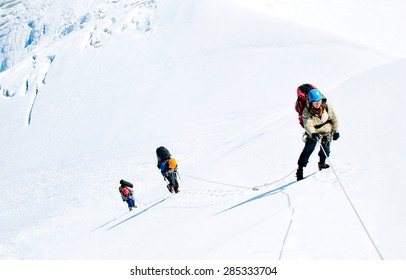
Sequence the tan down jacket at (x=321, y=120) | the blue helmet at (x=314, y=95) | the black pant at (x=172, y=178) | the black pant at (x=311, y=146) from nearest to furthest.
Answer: the blue helmet at (x=314, y=95) < the tan down jacket at (x=321, y=120) < the black pant at (x=311, y=146) < the black pant at (x=172, y=178)

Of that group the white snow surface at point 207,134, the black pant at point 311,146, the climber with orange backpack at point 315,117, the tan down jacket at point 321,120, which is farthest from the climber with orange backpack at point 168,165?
the tan down jacket at point 321,120

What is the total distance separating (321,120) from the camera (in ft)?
22.1

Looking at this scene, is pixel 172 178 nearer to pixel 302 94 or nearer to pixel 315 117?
pixel 315 117

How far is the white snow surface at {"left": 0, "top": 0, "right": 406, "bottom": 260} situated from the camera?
5520 mm

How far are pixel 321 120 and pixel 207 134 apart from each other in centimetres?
2013

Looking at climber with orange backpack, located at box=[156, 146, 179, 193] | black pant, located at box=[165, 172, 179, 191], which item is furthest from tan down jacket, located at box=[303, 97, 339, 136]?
black pant, located at box=[165, 172, 179, 191]

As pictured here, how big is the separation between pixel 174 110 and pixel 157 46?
12.7m

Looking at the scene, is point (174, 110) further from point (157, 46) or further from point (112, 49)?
point (112, 49)

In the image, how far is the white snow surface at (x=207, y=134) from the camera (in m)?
5.52

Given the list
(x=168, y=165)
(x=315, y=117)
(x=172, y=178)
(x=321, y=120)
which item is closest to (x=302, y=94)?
(x=315, y=117)

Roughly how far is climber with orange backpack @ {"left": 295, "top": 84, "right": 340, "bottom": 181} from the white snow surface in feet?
2.10

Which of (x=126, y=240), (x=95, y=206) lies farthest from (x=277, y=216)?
(x=95, y=206)

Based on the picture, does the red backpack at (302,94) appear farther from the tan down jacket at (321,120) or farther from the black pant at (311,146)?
the black pant at (311,146)

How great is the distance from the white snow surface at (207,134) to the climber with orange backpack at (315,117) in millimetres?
640
